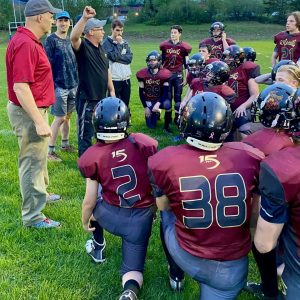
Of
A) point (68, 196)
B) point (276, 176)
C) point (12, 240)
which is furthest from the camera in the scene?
point (68, 196)

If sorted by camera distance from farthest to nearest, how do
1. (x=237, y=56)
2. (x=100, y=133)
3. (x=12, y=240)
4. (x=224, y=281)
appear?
(x=237, y=56)
(x=12, y=240)
(x=100, y=133)
(x=224, y=281)

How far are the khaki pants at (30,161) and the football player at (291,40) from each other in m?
5.54

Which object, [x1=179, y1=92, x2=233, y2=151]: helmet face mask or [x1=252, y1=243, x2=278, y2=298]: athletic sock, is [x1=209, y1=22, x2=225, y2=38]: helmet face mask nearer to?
[x1=179, y1=92, x2=233, y2=151]: helmet face mask

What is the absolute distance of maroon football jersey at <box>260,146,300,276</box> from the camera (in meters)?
2.11

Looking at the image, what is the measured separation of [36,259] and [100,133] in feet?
4.85

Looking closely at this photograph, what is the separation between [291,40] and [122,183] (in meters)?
6.09

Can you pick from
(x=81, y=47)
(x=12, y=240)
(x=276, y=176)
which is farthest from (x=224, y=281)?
(x=81, y=47)

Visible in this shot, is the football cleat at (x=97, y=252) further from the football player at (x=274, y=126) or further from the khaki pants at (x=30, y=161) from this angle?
the football player at (x=274, y=126)

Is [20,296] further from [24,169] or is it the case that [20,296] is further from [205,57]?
[205,57]

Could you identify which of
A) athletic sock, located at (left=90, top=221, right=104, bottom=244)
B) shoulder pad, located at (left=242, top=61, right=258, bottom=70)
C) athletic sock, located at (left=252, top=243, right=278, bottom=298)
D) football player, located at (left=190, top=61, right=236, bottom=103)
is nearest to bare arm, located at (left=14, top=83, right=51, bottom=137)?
athletic sock, located at (left=90, top=221, right=104, bottom=244)

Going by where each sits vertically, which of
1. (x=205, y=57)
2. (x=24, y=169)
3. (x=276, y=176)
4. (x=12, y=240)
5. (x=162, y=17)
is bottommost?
(x=162, y=17)

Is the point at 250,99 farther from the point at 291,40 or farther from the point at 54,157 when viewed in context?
the point at 54,157

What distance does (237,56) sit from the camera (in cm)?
612

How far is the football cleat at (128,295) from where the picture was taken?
3135 millimetres
